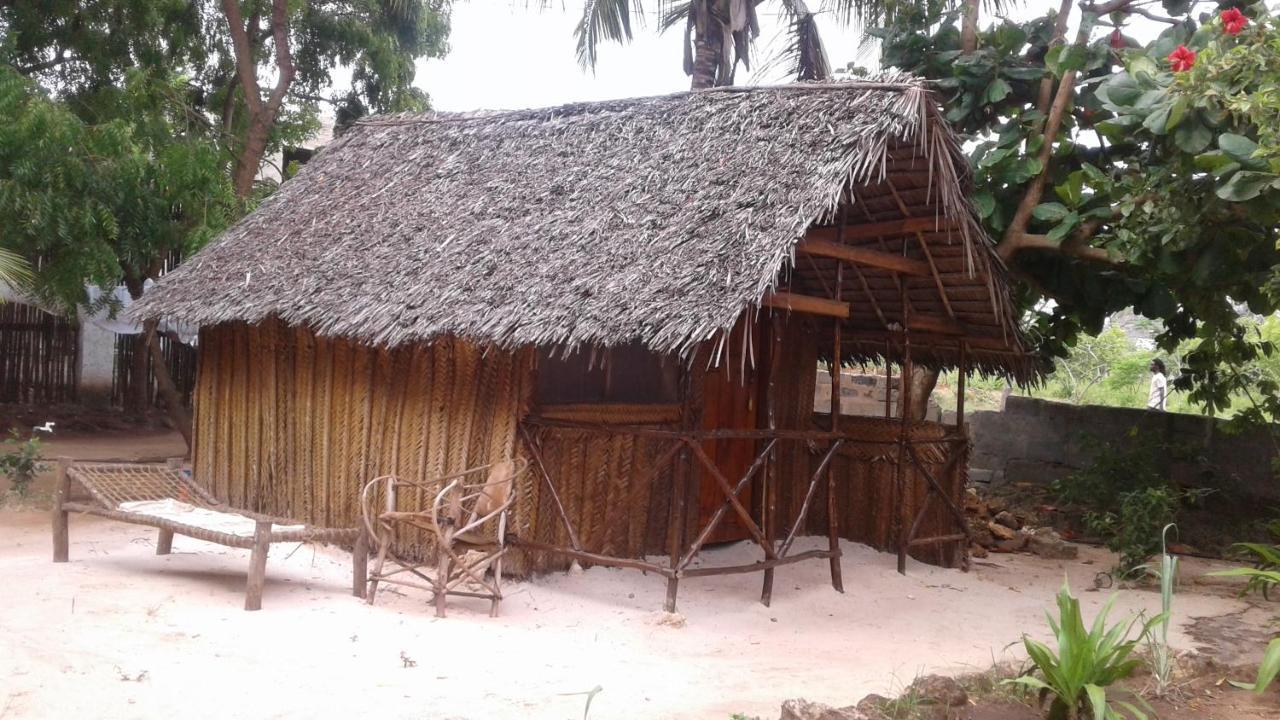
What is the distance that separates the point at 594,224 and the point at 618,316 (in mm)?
1113

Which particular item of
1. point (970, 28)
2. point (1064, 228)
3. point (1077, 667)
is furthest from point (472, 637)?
point (970, 28)

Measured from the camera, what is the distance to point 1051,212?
308 inches

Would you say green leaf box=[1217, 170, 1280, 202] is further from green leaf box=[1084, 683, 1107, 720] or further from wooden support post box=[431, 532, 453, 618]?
wooden support post box=[431, 532, 453, 618]

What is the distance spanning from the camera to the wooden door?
8.07m

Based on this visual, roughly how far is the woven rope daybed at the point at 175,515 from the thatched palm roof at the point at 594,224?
122 centimetres

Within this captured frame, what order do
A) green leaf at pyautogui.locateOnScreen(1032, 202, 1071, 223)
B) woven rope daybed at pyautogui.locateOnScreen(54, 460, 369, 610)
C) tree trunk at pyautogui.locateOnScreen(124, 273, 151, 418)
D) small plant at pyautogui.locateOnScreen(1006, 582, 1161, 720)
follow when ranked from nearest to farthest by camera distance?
small plant at pyautogui.locateOnScreen(1006, 582, 1161, 720) → woven rope daybed at pyautogui.locateOnScreen(54, 460, 369, 610) → green leaf at pyautogui.locateOnScreen(1032, 202, 1071, 223) → tree trunk at pyautogui.locateOnScreen(124, 273, 151, 418)

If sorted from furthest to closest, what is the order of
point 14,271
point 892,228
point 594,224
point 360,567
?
point 14,271, point 892,228, point 594,224, point 360,567

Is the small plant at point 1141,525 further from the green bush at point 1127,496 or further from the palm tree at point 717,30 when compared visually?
the palm tree at point 717,30

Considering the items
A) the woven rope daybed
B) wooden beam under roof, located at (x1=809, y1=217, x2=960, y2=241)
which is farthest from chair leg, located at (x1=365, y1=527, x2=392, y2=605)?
wooden beam under roof, located at (x1=809, y1=217, x2=960, y2=241)

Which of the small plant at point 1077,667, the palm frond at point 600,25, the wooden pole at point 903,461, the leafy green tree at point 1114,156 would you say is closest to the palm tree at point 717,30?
the palm frond at point 600,25

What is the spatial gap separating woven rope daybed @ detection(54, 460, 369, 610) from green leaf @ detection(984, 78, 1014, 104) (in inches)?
213

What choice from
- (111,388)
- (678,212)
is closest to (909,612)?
(678,212)

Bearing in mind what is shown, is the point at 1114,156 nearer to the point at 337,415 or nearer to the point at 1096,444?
the point at 1096,444

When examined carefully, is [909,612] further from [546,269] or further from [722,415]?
[546,269]
